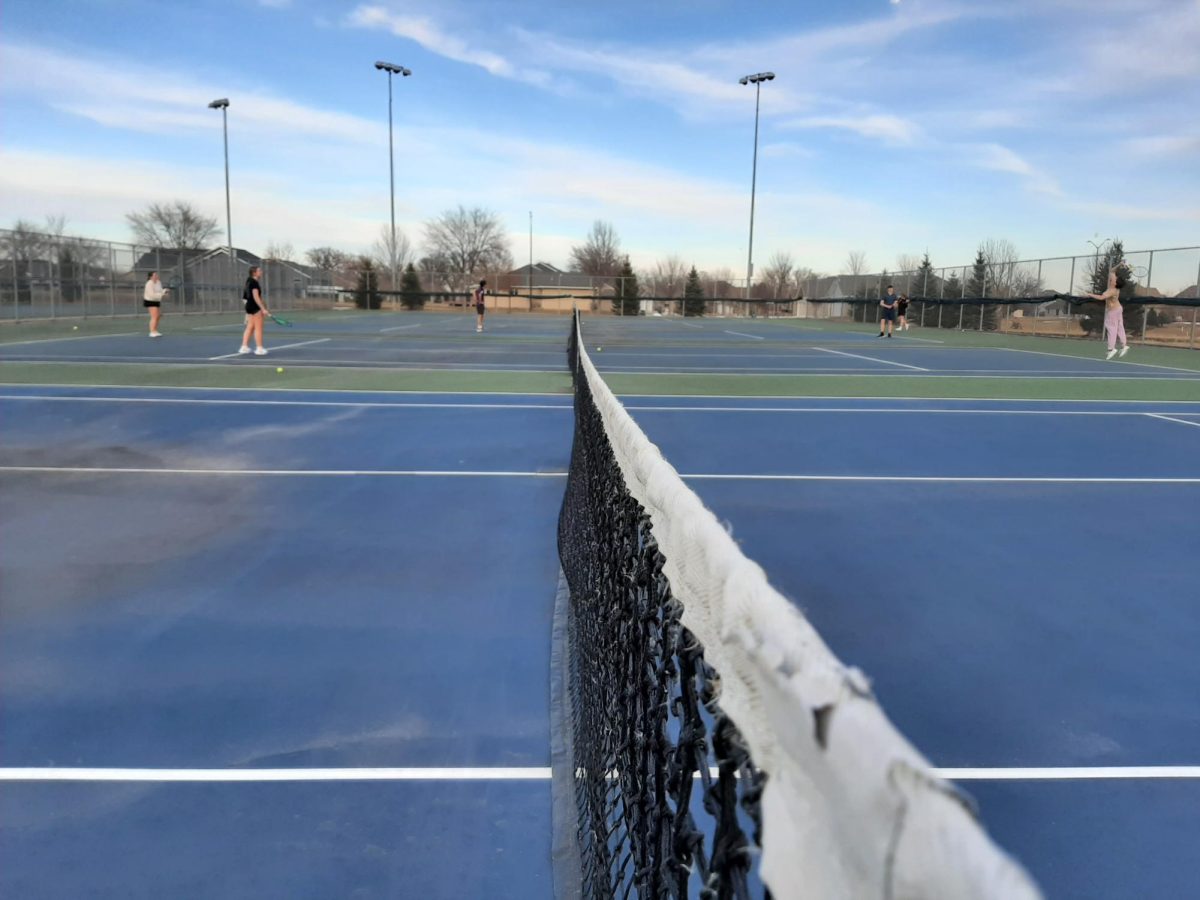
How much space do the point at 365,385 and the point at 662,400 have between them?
443 cm

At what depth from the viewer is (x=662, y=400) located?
12.4 meters

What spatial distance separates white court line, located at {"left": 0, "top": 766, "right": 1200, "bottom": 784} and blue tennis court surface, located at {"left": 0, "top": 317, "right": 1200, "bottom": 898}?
0.05ft

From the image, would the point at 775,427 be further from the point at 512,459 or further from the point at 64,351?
the point at 64,351

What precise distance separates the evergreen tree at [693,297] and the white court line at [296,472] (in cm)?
4944

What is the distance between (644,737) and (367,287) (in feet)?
211

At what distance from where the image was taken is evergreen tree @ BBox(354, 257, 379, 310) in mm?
60156

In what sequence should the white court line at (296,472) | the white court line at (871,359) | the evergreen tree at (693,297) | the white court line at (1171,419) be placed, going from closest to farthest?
the white court line at (296,472)
the white court line at (1171,419)
the white court line at (871,359)
the evergreen tree at (693,297)

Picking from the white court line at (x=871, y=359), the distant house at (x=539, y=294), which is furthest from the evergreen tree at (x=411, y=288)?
the white court line at (x=871, y=359)

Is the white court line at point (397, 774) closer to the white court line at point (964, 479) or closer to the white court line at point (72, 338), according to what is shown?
the white court line at point (964, 479)

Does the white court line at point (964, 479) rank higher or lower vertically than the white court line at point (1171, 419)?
lower

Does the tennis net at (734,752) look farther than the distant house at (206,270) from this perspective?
No

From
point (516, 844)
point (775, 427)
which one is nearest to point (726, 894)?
point (516, 844)

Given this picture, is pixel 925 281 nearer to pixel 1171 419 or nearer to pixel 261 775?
pixel 1171 419

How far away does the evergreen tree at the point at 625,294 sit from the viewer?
60656mm
